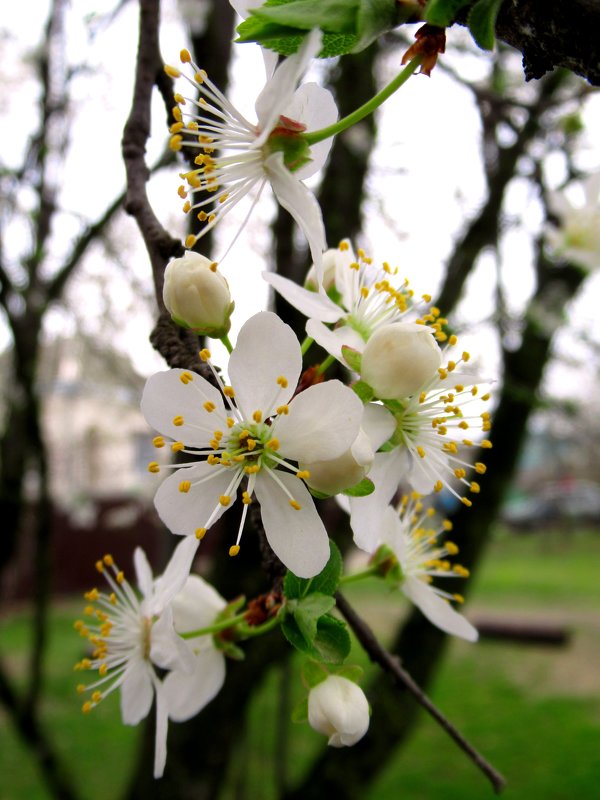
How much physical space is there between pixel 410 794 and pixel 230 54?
3.65m

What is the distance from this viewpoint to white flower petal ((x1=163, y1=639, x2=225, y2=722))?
0.86 metres

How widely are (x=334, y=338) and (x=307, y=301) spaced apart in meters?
0.05

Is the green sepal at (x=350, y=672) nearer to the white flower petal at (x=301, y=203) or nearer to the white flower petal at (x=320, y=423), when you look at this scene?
the white flower petal at (x=320, y=423)

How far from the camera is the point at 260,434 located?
2.34 feet

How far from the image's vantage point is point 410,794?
3955mm

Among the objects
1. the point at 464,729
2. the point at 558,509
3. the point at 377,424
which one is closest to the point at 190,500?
the point at 377,424

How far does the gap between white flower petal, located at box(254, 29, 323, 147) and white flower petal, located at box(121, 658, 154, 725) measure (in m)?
0.60

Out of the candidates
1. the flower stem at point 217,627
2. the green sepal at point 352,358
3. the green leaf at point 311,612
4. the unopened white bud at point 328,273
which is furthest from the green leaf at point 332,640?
the unopened white bud at point 328,273

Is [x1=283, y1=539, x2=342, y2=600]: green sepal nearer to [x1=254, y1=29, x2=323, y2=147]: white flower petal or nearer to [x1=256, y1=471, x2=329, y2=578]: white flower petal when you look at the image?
[x1=256, y1=471, x2=329, y2=578]: white flower petal

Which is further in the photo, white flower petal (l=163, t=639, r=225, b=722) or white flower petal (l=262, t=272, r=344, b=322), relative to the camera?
white flower petal (l=163, t=639, r=225, b=722)

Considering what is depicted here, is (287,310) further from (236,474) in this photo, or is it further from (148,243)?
(236,474)

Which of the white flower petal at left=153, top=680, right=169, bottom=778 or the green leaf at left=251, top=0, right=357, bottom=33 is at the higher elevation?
the green leaf at left=251, top=0, right=357, bottom=33

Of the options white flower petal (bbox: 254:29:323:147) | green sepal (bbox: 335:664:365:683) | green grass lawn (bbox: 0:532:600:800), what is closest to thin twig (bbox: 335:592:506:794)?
green sepal (bbox: 335:664:365:683)

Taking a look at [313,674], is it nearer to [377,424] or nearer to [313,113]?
[377,424]
